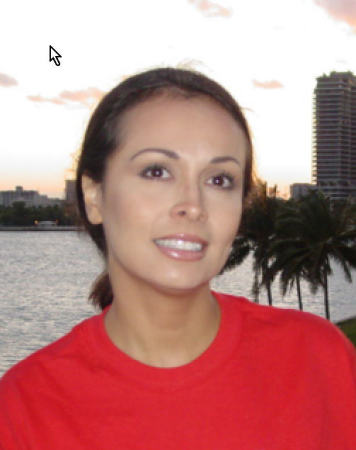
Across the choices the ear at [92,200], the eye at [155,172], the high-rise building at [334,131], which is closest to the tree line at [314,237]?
the ear at [92,200]

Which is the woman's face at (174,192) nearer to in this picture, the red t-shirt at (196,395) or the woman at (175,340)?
the woman at (175,340)

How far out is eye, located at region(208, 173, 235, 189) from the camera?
2391 mm

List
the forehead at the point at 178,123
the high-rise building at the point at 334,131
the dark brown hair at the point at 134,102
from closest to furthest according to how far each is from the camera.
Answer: the forehead at the point at 178,123
the dark brown hair at the point at 134,102
the high-rise building at the point at 334,131

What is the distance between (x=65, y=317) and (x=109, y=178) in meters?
87.5

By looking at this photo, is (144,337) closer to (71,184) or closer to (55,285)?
(71,184)

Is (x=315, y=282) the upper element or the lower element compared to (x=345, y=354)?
lower

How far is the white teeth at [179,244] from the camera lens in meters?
2.25

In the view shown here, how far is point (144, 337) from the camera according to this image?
2.47m

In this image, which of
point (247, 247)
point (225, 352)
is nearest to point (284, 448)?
point (225, 352)

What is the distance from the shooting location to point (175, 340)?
2467mm

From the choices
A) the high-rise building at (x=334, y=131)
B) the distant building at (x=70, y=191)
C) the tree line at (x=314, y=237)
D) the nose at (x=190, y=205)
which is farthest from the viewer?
the high-rise building at (x=334, y=131)

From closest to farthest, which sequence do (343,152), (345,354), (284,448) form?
(284,448)
(345,354)
(343,152)

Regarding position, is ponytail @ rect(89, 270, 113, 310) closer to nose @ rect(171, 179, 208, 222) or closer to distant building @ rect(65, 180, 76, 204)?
distant building @ rect(65, 180, 76, 204)

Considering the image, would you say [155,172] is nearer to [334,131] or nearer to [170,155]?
[170,155]
